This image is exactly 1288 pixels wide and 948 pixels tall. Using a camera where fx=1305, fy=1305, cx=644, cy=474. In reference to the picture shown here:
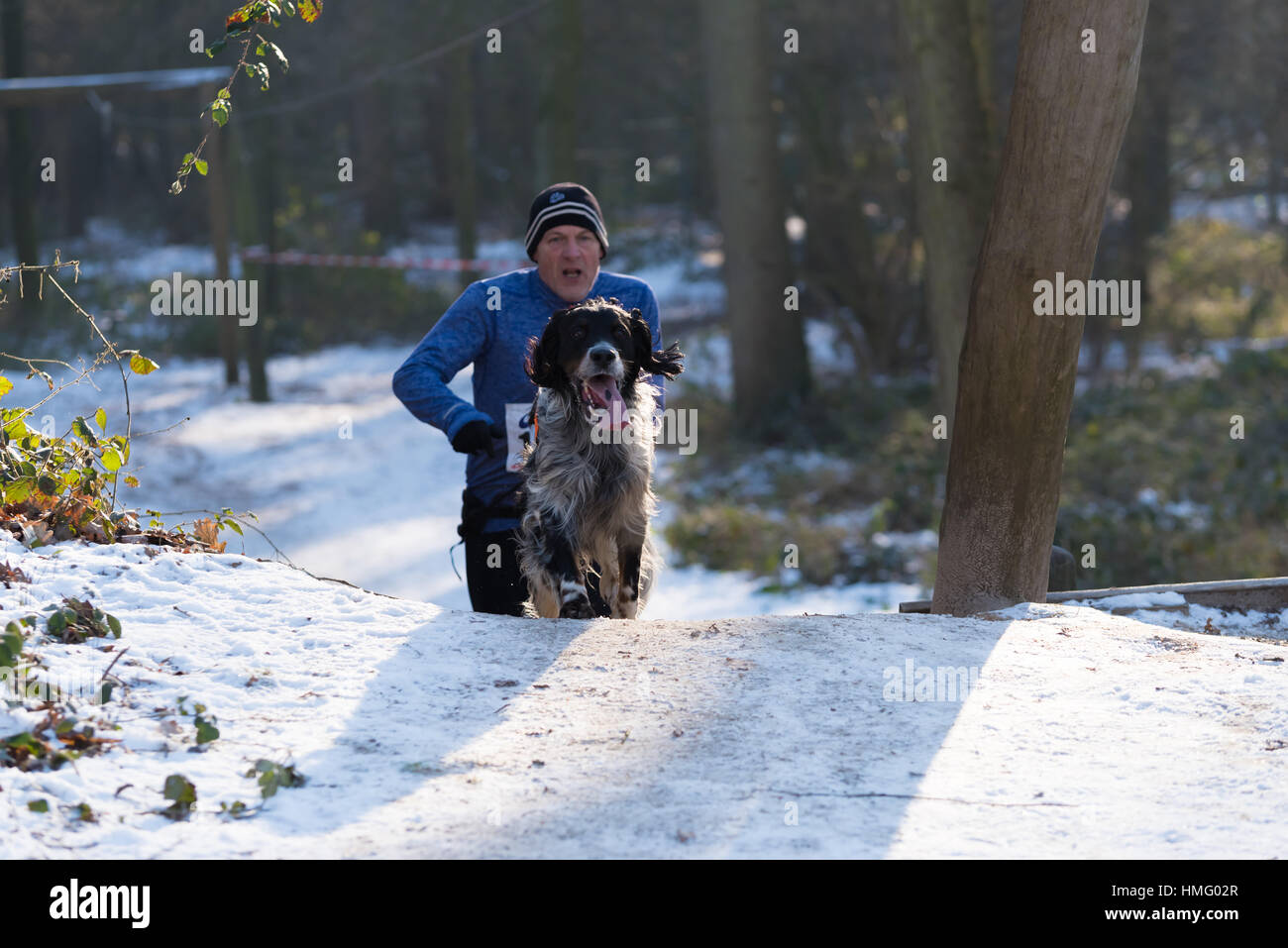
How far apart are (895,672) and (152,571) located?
2.57m

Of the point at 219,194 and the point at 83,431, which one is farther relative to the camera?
the point at 219,194

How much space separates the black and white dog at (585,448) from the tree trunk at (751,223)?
9663 mm

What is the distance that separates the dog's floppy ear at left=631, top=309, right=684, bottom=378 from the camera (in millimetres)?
5148

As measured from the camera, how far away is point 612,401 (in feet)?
16.4

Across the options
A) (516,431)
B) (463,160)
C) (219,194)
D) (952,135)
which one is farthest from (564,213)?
(463,160)

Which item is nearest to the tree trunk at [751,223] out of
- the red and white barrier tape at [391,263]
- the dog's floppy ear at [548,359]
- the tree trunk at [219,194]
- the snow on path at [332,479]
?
the snow on path at [332,479]

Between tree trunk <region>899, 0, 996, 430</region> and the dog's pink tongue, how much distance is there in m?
4.16

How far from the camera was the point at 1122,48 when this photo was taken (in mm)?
5062

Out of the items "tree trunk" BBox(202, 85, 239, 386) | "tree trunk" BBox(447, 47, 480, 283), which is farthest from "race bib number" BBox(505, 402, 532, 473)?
"tree trunk" BBox(447, 47, 480, 283)

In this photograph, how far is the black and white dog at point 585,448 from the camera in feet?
16.2

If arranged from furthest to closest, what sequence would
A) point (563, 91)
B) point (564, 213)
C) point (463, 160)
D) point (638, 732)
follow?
1. point (463, 160)
2. point (563, 91)
3. point (564, 213)
4. point (638, 732)

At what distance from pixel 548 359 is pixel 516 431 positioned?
635 millimetres

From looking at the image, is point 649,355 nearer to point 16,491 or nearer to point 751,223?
point 16,491

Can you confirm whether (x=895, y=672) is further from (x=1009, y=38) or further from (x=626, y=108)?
(x=626, y=108)
